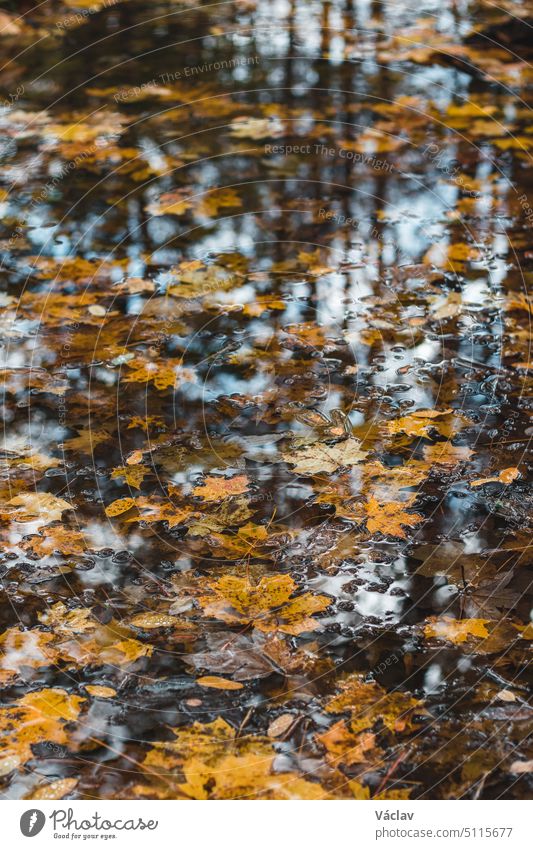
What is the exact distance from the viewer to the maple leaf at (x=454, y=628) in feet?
7.09

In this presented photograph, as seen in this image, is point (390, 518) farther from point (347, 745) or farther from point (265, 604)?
point (347, 745)

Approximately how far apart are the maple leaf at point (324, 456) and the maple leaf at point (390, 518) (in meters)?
0.24

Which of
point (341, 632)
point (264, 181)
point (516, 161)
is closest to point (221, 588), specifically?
point (341, 632)

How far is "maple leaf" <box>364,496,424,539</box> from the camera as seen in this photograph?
2.55 meters

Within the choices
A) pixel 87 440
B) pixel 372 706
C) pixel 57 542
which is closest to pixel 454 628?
pixel 372 706

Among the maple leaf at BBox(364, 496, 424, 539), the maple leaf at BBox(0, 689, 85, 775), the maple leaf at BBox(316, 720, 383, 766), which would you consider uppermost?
the maple leaf at BBox(364, 496, 424, 539)

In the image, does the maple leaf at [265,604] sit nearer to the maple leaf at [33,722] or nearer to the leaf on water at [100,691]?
the leaf on water at [100,691]

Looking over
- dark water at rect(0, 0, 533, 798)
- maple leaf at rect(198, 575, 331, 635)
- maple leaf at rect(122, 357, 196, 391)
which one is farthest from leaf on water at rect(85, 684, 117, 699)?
maple leaf at rect(122, 357, 196, 391)

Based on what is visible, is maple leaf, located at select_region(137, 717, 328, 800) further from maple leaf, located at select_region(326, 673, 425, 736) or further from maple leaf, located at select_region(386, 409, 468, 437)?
maple leaf, located at select_region(386, 409, 468, 437)

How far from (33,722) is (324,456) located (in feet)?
4.31

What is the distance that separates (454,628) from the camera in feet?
7.19

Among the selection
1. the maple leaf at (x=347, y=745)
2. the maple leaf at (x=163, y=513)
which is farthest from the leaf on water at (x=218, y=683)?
the maple leaf at (x=163, y=513)

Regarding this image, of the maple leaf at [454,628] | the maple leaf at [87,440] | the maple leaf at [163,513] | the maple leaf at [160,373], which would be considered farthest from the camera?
the maple leaf at [160,373]

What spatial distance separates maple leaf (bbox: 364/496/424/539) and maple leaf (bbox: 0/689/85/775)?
1005 millimetres
